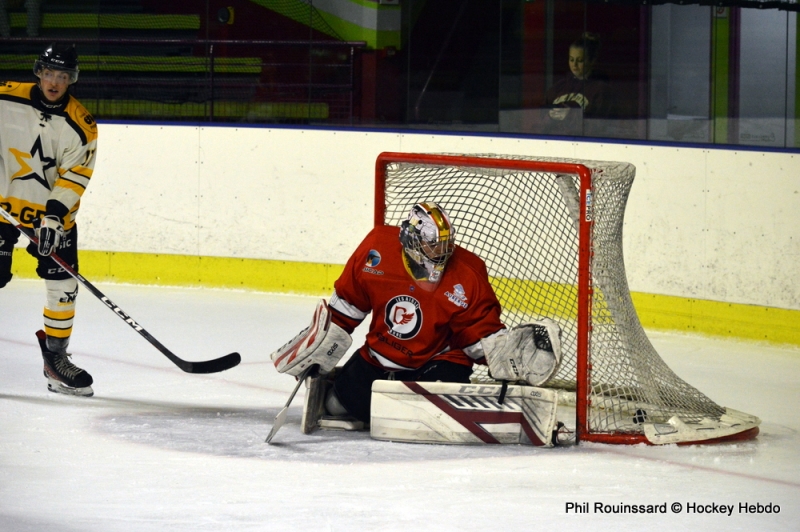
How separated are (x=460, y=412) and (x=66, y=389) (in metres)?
1.53

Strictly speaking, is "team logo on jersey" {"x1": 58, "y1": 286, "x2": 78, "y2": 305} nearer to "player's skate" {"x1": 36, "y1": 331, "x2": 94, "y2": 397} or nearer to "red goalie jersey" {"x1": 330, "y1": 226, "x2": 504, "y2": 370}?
"player's skate" {"x1": 36, "y1": 331, "x2": 94, "y2": 397}

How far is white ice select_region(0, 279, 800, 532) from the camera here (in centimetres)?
302

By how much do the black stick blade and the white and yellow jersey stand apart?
65cm

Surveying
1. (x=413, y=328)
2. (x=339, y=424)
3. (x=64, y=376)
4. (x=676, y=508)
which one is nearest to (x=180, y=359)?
(x=64, y=376)

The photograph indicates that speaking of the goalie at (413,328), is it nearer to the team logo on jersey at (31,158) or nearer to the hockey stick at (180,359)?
the hockey stick at (180,359)

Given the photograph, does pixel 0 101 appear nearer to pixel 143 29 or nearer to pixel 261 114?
pixel 261 114

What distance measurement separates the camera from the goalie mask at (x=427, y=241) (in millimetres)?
3662

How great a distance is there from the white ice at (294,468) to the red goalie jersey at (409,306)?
30cm

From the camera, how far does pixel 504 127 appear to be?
633 cm

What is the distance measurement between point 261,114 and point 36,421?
3.17 metres

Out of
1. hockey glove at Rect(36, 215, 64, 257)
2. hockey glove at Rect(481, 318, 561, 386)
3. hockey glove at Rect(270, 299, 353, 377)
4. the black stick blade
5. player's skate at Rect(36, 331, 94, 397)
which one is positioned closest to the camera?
hockey glove at Rect(481, 318, 561, 386)

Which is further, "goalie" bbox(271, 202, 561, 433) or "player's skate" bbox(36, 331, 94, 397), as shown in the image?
"player's skate" bbox(36, 331, 94, 397)

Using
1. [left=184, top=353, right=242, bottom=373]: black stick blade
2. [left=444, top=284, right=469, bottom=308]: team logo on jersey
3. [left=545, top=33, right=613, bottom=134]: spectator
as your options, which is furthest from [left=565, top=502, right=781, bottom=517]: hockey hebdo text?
[left=545, top=33, right=613, bottom=134]: spectator

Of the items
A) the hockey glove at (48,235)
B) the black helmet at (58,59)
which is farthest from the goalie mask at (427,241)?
the black helmet at (58,59)
